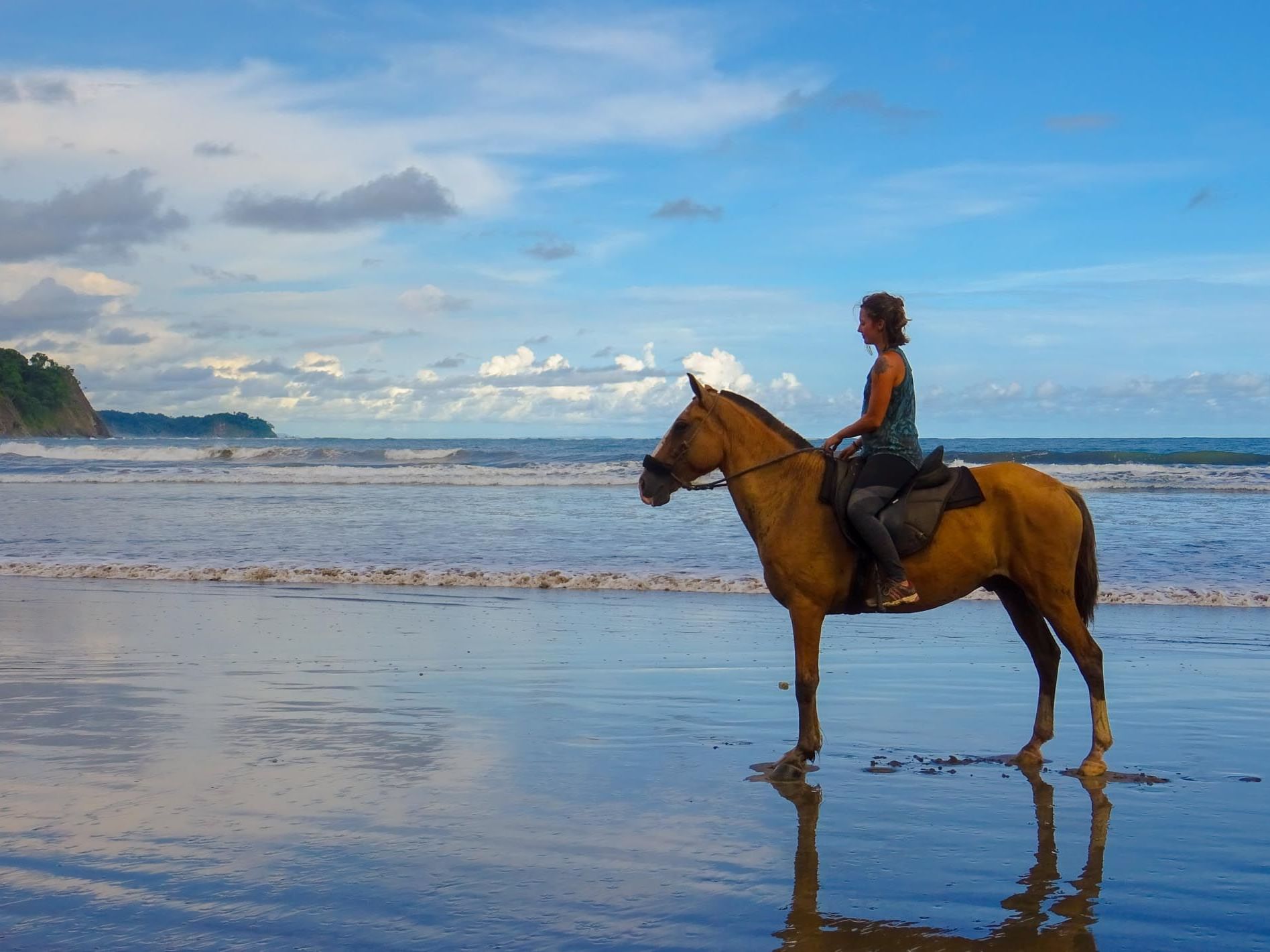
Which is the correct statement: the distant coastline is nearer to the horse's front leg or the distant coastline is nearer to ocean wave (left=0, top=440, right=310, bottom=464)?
ocean wave (left=0, top=440, right=310, bottom=464)

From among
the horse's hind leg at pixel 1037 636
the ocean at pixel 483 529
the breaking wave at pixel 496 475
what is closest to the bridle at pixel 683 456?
the horse's hind leg at pixel 1037 636

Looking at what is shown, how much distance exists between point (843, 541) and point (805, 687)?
0.84 m

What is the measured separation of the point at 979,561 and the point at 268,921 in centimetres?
426

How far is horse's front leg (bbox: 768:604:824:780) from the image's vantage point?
6.48 meters

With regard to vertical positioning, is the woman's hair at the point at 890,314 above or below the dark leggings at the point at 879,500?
above

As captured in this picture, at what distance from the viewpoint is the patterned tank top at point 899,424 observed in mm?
6758

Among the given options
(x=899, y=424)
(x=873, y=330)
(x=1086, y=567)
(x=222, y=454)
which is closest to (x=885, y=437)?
(x=899, y=424)

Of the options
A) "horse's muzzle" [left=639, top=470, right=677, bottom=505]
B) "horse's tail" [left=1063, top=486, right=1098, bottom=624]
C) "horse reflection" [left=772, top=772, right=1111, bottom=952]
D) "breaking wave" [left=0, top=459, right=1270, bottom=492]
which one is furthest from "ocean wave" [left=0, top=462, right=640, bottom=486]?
"horse reflection" [left=772, top=772, right=1111, bottom=952]

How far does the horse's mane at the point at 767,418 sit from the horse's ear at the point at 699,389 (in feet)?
0.41

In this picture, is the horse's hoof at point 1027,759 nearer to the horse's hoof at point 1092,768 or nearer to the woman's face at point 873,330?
the horse's hoof at point 1092,768

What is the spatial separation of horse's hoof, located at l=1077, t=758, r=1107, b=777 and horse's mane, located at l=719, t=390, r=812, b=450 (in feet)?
7.68

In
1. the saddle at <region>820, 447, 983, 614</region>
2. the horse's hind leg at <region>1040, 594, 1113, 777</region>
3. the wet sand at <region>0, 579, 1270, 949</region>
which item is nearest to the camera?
the wet sand at <region>0, 579, 1270, 949</region>

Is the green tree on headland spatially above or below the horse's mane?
above

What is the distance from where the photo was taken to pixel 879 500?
6645 millimetres
